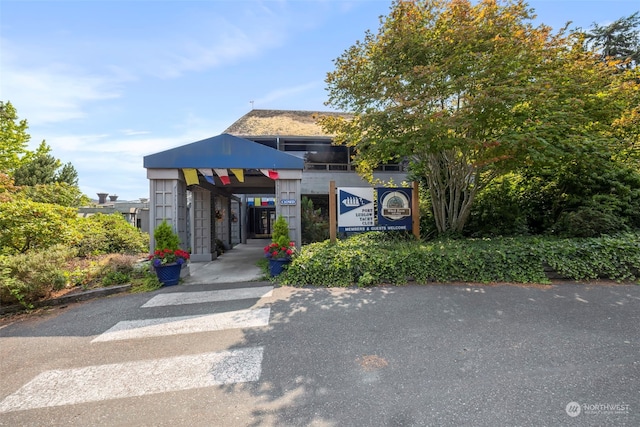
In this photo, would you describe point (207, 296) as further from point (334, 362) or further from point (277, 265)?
point (334, 362)

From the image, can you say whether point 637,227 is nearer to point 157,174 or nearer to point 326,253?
point 326,253

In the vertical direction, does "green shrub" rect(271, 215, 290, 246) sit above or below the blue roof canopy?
below

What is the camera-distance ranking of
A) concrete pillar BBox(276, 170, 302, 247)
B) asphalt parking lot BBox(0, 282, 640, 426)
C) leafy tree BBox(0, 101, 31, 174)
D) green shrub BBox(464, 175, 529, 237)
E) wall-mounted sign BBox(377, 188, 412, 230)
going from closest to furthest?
asphalt parking lot BBox(0, 282, 640, 426) < concrete pillar BBox(276, 170, 302, 247) < wall-mounted sign BBox(377, 188, 412, 230) < green shrub BBox(464, 175, 529, 237) < leafy tree BBox(0, 101, 31, 174)

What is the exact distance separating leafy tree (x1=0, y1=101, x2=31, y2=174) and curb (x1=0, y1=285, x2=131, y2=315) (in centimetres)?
1183

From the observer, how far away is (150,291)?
19.5 ft

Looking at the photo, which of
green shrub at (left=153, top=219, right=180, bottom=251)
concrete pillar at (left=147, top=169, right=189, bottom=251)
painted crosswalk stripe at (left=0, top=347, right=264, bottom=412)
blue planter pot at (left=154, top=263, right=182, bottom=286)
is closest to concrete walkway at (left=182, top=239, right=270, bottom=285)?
blue planter pot at (left=154, top=263, right=182, bottom=286)

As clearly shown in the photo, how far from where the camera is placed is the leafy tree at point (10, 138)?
1250cm

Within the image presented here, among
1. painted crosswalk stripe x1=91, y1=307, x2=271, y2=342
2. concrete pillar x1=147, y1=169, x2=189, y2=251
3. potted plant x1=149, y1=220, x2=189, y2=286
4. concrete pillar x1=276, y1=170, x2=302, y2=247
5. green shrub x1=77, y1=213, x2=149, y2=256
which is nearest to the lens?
painted crosswalk stripe x1=91, y1=307, x2=271, y2=342

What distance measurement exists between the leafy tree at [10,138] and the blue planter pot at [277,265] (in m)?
14.2

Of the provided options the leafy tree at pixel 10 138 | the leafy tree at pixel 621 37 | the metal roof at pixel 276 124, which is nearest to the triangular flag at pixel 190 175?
the metal roof at pixel 276 124

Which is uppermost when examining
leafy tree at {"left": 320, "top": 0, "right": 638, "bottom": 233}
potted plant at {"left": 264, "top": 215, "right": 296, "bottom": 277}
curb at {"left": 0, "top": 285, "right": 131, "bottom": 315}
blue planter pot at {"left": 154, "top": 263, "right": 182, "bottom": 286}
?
leafy tree at {"left": 320, "top": 0, "right": 638, "bottom": 233}

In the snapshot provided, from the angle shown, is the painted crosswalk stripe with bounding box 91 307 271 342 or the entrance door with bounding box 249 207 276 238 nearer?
the painted crosswalk stripe with bounding box 91 307 271 342

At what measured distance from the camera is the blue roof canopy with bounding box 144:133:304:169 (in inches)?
269

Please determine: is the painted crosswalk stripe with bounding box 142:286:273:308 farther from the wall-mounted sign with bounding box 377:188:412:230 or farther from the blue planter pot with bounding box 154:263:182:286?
the wall-mounted sign with bounding box 377:188:412:230
